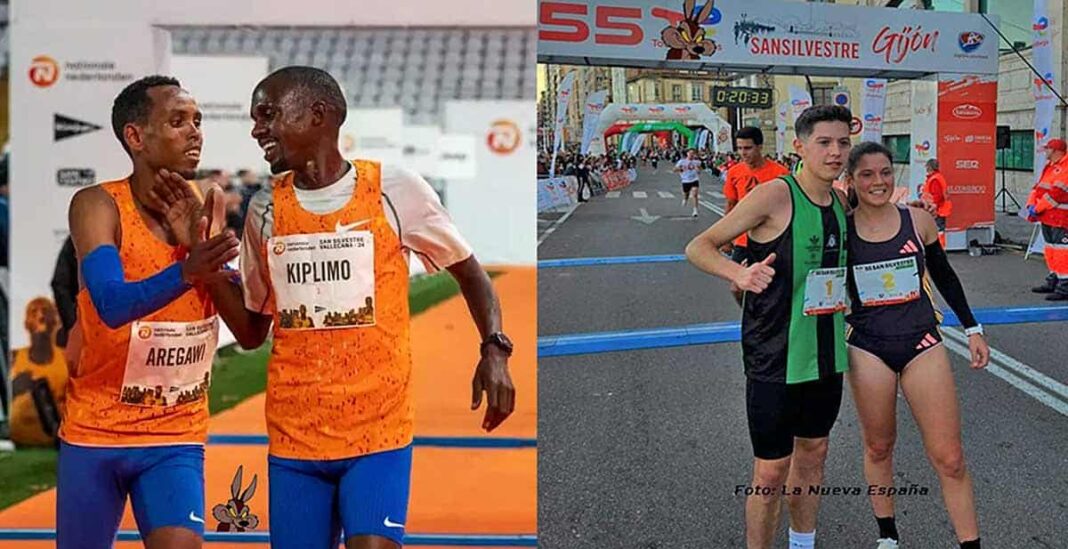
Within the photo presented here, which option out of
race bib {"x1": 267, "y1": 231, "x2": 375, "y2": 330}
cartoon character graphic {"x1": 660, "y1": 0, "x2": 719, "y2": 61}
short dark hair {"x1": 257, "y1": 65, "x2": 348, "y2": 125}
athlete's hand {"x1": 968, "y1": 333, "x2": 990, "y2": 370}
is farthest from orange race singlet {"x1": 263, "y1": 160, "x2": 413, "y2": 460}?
athlete's hand {"x1": 968, "y1": 333, "x2": 990, "y2": 370}

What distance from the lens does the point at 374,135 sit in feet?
4.86

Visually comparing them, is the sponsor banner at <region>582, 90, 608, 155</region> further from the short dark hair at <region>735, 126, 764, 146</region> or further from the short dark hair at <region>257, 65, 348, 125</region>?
the short dark hair at <region>257, 65, 348, 125</region>

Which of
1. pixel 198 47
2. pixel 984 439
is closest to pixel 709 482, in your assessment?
pixel 984 439

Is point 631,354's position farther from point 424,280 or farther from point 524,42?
point 524,42

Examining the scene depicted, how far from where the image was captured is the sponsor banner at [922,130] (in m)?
1.52

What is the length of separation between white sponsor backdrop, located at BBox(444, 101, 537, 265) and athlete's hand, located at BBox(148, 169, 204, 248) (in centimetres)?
43

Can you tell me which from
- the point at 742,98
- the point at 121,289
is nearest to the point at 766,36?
the point at 742,98

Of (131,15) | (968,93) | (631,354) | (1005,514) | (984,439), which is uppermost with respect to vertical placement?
(131,15)

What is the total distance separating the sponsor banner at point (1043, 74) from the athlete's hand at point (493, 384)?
3.48 feet

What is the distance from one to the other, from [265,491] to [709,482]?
835 mm

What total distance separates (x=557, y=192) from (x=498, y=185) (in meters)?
0.15

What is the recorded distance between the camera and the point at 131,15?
1548mm

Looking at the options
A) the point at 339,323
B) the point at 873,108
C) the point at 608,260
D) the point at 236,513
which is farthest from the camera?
the point at 608,260

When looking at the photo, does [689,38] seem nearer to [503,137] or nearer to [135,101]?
[503,137]
